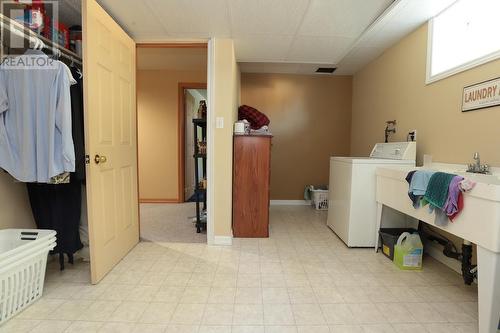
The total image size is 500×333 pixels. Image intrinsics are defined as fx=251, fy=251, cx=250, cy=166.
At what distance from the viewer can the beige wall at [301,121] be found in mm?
4281

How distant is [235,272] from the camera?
206cm

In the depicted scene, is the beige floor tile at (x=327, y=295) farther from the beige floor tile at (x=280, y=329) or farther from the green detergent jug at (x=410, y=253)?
the green detergent jug at (x=410, y=253)

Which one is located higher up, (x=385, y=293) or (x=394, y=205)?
(x=394, y=205)

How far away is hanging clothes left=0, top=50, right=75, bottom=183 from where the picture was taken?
5.41 feet

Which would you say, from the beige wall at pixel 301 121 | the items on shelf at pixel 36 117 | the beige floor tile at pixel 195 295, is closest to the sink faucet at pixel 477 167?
the beige floor tile at pixel 195 295

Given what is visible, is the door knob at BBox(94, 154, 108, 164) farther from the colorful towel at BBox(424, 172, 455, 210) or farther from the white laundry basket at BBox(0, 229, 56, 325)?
the colorful towel at BBox(424, 172, 455, 210)

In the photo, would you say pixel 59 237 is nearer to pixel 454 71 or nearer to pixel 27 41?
pixel 27 41

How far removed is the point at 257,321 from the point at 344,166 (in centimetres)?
179

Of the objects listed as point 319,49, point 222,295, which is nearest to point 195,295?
point 222,295

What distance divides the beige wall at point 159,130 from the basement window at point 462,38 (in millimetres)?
3254

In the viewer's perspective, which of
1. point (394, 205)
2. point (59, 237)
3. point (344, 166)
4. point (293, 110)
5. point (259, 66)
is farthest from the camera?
point (293, 110)

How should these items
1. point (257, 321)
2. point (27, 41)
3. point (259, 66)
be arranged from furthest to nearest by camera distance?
point (259, 66)
point (27, 41)
point (257, 321)

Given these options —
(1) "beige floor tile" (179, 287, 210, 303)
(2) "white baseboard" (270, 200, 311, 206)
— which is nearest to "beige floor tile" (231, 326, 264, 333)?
(1) "beige floor tile" (179, 287, 210, 303)

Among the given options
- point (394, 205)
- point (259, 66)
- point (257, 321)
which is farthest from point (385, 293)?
point (259, 66)
